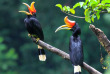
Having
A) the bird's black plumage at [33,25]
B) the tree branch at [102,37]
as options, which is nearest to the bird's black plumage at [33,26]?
the bird's black plumage at [33,25]

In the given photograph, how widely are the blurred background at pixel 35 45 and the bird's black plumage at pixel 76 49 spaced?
10.3 m

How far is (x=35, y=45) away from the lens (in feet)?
52.9

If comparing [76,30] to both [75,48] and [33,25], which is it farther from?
[33,25]

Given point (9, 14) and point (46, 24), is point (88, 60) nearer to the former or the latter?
point (46, 24)

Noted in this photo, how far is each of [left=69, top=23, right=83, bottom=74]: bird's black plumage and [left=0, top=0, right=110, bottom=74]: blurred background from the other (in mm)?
10334

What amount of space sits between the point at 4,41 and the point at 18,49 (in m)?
0.74

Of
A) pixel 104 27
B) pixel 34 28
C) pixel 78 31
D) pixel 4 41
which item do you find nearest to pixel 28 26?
pixel 34 28

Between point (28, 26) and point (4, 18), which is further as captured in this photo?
point (4, 18)

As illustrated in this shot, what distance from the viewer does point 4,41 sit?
17109mm

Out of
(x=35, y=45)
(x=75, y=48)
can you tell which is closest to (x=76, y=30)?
(x=75, y=48)

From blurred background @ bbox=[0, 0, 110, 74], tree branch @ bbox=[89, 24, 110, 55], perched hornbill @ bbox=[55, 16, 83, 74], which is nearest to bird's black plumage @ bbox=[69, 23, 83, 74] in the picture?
perched hornbill @ bbox=[55, 16, 83, 74]

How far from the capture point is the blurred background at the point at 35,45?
1585 cm

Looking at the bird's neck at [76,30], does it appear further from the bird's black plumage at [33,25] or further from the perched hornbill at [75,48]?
the bird's black plumage at [33,25]

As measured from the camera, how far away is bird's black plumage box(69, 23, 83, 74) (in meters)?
4.77
